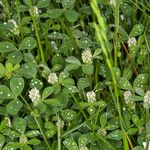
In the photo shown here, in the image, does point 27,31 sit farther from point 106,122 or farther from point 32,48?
point 106,122

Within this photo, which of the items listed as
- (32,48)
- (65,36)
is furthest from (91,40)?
(32,48)

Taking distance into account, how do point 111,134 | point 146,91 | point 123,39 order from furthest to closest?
point 123,39
point 146,91
point 111,134

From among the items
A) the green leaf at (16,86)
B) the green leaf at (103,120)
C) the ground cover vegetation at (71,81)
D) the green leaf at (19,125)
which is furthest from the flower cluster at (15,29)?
the green leaf at (103,120)

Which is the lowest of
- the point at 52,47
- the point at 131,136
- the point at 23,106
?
the point at 131,136

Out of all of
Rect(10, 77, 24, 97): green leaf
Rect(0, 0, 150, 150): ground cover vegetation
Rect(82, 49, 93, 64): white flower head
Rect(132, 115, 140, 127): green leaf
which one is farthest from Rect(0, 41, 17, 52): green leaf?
Rect(132, 115, 140, 127): green leaf

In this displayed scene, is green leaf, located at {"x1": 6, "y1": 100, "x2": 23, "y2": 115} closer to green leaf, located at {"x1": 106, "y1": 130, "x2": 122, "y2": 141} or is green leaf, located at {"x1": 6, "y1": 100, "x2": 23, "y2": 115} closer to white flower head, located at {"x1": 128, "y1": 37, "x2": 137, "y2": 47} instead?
green leaf, located at {"x1": 106, "y1": 130, "x2": 122, "y2": 141}
